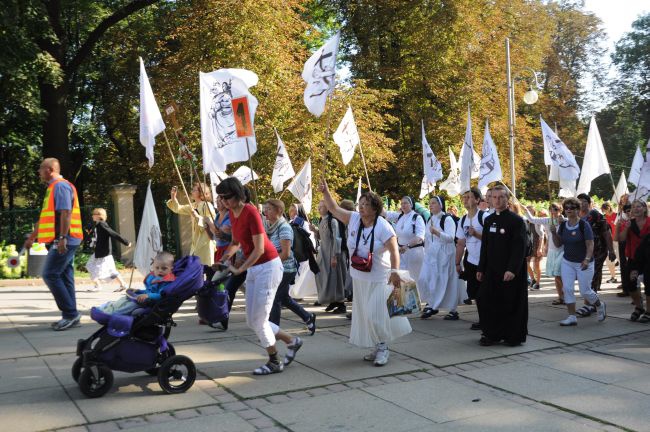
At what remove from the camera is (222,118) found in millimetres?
8453

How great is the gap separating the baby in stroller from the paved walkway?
708mm

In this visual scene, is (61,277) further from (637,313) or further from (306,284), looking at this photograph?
(637,313)

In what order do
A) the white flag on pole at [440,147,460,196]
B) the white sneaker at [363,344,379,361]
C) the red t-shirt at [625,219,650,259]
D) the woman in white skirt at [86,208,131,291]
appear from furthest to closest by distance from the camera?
the white flag on pole at [440,147,460,196] < the woman in white skirt at [86,208,131,291] < the red t-shirt at [625,219,650,259] < the white sneaker at [363,344,379,361]

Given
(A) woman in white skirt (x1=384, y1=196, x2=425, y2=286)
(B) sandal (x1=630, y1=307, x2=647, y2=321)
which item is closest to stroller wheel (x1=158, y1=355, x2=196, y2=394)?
(A) woman in white skirt (x1=384, y1=196, x2=425, y2=286)

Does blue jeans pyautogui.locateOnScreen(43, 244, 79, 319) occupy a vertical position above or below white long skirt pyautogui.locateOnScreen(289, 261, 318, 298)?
above

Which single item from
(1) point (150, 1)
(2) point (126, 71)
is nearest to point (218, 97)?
(1) point (150, 1)

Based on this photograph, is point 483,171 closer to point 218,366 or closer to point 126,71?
point 218,366

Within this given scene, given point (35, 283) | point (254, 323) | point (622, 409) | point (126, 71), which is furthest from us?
point (126, 71)

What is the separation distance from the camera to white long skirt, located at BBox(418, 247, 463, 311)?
9.33 meters

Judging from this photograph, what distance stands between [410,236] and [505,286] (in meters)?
2.38

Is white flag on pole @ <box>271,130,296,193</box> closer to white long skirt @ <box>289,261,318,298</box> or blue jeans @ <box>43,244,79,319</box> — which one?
white long skirt @ <box>289,261,318,298</box>

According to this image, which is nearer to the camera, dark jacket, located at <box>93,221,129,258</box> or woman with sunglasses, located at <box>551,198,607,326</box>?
woman with sunglasses, located at <box>551,198,607,326</box>

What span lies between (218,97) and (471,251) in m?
3.99

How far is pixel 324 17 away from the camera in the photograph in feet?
102
